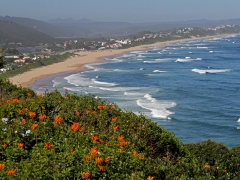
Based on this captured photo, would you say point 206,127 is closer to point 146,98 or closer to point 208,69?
point 146,98

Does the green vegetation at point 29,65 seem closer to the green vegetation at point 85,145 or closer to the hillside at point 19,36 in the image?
the green vegetation at point 85,145

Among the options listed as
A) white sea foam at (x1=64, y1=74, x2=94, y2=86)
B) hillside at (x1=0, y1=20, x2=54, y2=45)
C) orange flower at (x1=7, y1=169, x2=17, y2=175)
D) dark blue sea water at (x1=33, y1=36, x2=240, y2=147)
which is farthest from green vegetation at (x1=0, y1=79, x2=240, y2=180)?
hillside at (x1=0, y1=20, x2=54, y2=45)

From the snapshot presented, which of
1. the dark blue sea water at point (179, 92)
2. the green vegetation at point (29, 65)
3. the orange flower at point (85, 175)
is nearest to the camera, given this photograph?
the orange flower at point (85, 175)

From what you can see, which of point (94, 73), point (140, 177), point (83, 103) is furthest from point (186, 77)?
point (140, 177)

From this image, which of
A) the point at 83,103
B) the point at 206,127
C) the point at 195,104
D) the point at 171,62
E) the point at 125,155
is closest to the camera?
the point at 125,155

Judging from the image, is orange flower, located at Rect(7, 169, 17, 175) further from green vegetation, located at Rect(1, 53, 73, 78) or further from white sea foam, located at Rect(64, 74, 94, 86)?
green vegetation, located at Rect(1, 53, 73, 78)

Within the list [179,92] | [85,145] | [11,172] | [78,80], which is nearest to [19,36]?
[78,80]

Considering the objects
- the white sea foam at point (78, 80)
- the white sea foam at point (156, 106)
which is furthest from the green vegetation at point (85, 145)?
the white sea foam at point (78, 80)

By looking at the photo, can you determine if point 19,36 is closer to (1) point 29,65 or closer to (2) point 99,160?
(1) point 29,65
